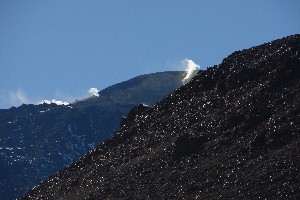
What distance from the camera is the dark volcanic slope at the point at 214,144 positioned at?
39.6 metres

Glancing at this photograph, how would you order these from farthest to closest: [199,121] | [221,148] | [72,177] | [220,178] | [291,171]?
[72,177] → [199,121] → [221,148] → [220,178] → [291,171]

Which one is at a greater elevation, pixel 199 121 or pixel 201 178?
pixel 199 121

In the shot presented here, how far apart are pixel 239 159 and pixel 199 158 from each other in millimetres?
5001

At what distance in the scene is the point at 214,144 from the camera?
47.8m

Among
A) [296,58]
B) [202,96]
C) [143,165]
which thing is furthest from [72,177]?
[296,58]

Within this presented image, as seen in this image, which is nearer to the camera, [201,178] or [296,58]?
[201,178]

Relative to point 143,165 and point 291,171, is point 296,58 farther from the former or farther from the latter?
point 291,171

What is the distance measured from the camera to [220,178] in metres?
40.8

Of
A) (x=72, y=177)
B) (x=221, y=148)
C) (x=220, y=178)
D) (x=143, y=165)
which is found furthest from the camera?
(x=72, y=177)

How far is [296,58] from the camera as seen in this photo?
55281 mm

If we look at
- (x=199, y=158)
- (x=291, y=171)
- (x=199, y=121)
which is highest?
(x=199, y=121)

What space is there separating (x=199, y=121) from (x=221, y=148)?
349 inches

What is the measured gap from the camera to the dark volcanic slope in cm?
3956

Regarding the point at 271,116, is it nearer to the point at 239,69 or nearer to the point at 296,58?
the point at 296,58
